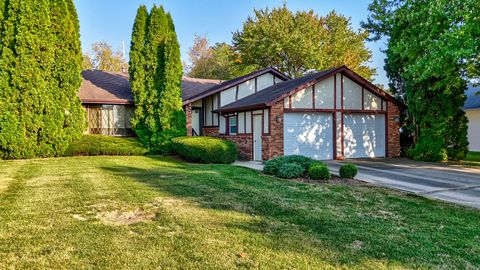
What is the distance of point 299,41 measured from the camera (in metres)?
28.1

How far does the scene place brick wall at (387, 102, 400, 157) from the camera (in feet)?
53.0

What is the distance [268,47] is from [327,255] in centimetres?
2607

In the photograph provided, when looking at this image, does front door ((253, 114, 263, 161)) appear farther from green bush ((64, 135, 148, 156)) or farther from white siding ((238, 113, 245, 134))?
green bush ((64, 135, 148, 156))

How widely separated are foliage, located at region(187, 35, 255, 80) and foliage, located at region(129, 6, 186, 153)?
14865mm

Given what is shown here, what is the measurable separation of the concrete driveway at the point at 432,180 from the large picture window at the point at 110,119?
10.7 meters

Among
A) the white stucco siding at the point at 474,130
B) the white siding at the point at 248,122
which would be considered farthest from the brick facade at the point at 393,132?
the white stucco siding at the point at 474,130

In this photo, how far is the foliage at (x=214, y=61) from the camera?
3186cm

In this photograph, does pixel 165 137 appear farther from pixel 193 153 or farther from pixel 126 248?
pixel 126 248

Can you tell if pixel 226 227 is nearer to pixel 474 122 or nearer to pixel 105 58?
pixel 474 122

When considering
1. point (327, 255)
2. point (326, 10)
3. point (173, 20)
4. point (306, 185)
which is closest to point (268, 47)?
point (326, 10)

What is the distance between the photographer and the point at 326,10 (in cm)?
3105

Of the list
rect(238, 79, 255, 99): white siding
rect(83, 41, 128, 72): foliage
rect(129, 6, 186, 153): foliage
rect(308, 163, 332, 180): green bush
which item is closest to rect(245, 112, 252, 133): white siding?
rect(129, 6, 186, 153): foliage

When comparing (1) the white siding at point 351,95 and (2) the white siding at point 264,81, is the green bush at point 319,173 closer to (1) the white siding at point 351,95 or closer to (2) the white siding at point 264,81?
(1) the white siding at point 351,95

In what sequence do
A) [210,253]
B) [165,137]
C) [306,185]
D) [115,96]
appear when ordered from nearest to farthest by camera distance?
[210,253]
[306,185]
[165,137]
[115,96]
